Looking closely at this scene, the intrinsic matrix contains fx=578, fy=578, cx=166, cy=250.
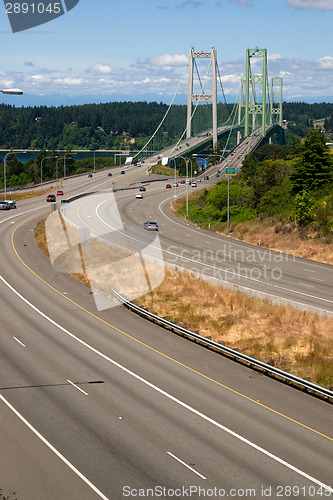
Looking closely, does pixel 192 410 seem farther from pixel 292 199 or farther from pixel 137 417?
pixel 292 199

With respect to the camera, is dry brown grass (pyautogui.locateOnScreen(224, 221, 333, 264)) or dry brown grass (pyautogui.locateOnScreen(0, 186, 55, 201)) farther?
dry brown grass (pyautogui.locateOnScreen(0, 186, 55, 201))

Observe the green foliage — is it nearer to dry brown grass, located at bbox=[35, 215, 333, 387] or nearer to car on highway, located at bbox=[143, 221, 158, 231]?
car on highway, located at bbox=[143, 221, 158, 231]

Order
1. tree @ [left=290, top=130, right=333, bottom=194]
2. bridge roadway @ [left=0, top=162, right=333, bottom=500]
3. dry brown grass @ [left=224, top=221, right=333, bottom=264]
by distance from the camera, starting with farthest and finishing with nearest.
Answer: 1. tree @ [left=290, top=130, right=333, bottom=194]
2. dry brown grass @ [left=224, top=221, right=333, bottom=264]
3. bridge roadway @ [left=0, top=162, right=333, bottom=500]

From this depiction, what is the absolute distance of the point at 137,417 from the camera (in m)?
20.4

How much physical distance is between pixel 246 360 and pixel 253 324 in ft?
22.2

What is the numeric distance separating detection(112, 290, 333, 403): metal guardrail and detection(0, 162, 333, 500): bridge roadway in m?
0.44

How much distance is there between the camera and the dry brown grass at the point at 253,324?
26.5m

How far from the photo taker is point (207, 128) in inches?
7702

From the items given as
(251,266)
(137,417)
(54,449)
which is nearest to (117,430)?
(137,417)

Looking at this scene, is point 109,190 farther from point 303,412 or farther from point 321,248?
point 303,412

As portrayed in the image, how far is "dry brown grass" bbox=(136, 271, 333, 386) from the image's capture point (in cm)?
2645

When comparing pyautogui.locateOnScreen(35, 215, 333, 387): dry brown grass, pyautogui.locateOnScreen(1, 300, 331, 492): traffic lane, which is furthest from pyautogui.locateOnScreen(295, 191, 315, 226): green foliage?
pyautogui.locateOnScreen(1, 300, 331, 492): traffic lane

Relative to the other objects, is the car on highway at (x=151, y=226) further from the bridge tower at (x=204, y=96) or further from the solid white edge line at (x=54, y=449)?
the bridge tower at (x=204, y=96)

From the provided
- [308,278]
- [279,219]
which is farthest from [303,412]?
[279,219]
